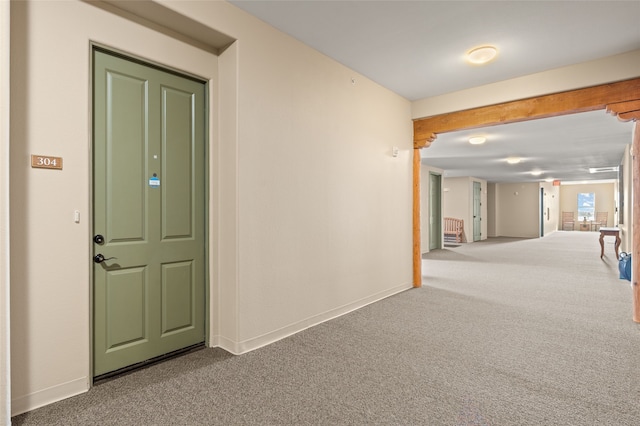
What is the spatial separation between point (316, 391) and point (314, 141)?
88.6 inches

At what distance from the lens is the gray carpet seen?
1.94m

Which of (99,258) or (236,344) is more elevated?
(99,258)

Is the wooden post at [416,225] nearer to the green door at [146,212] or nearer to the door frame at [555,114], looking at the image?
the door frame at [555,114]

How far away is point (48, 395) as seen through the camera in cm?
204

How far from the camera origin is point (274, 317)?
3.04 meters

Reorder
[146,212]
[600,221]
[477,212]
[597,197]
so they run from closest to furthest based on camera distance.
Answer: [146,212] → [477,212] → [600,221] → [597,197]

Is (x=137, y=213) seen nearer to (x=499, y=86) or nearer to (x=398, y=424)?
(x=398, y=424)

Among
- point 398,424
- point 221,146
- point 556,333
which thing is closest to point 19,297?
point 221,146

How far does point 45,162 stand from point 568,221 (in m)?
23.2

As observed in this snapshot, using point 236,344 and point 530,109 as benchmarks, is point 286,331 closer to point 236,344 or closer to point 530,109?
point 236,344

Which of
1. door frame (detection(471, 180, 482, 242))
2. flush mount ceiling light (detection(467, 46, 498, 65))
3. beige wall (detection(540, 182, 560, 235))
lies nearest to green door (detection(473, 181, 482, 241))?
door frame (detection(471, 180, 482, 242))

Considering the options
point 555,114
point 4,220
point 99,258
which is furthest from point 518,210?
point 4,220

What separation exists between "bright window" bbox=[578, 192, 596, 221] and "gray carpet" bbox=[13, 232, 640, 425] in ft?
60.8

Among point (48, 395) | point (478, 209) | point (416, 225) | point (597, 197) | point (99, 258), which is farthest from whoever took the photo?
point (597, 197)
